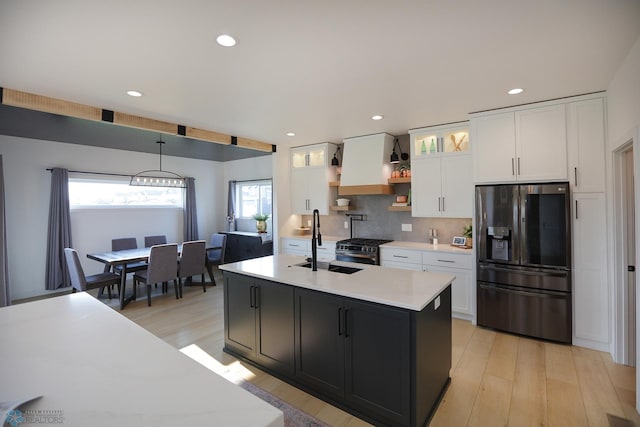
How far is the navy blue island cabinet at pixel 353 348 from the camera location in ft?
6.40

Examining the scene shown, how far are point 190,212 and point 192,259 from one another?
2119 mm

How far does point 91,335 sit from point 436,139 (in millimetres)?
4175

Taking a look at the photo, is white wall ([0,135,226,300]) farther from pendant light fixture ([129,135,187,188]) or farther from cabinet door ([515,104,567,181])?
cabinet door ([515,104,567,181])

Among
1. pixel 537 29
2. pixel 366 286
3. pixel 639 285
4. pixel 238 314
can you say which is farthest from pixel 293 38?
pixel 639 285

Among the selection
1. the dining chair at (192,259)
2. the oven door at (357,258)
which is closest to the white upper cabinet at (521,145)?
the oven door at (357,258)

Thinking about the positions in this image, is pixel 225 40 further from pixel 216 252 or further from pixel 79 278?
pixel 216 252

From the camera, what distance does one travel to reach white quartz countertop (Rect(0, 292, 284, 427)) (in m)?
Answer: 0.87

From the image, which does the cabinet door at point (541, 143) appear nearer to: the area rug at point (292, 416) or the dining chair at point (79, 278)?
the area rug at point (292, 416)

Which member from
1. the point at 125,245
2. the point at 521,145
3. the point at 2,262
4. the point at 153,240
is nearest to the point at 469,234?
the point at 521,145

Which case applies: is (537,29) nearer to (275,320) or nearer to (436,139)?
(436,139)

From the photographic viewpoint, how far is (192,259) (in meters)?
5.22

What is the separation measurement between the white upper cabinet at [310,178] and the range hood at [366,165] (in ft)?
1.34

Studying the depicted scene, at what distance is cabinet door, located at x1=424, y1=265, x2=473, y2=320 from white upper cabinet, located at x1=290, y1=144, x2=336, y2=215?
232cm

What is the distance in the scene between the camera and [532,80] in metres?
2.76
